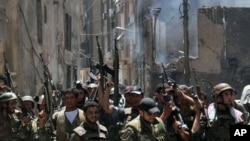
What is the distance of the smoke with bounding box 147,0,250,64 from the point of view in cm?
2795

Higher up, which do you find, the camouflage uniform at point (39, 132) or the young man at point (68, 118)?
the young man at point (68, 118)

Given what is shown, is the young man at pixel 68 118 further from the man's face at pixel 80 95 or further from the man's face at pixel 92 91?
the man's face at pixel 92 91

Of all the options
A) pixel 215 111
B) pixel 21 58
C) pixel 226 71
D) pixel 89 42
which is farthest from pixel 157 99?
pixel 89 42

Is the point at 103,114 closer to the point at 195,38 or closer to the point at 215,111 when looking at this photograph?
the point at 215,111

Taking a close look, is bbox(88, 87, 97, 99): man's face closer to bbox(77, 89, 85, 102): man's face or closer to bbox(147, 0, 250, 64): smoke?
bbox(77, 89, 85, 102): man's face

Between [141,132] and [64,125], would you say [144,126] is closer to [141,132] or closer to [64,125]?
[141,132]

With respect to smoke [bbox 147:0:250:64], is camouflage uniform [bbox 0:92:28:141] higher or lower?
lower

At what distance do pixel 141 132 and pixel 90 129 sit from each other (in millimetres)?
596

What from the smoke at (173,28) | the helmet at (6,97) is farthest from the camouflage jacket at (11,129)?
the smoke at (173,28)

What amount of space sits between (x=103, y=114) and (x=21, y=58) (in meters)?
8.96

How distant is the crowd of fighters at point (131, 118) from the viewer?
5.78 m

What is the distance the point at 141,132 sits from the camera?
18.5 feet

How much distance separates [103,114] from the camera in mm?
7062

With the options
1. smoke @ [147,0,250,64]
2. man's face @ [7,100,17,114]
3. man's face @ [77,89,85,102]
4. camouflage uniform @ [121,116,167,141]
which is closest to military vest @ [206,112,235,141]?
camouflage uniform @ [121,116,167,141]
